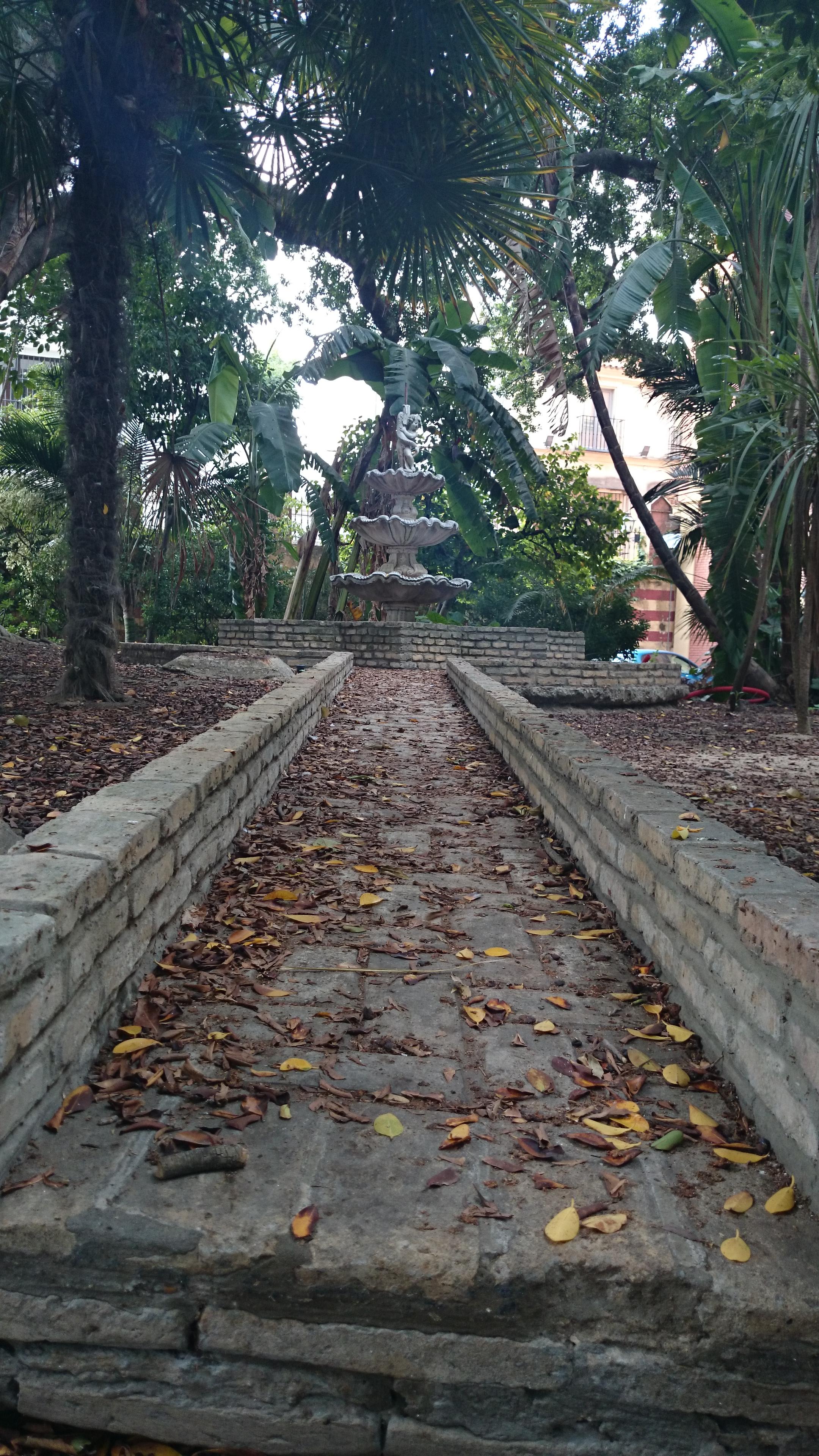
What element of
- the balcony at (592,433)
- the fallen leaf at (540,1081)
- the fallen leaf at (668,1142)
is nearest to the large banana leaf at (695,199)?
the fallen leaf at (540,1081)

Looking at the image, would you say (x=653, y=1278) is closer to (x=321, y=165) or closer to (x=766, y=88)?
(x=321, y=165)

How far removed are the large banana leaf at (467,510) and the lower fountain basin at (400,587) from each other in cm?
129

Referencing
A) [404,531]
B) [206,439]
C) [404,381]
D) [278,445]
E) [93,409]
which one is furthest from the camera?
[404,531]

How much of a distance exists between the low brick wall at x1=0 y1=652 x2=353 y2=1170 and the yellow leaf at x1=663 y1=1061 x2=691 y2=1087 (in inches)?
54.8

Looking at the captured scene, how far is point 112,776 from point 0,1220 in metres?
2.82

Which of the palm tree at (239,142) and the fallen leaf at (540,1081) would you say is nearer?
the fallen leaf at (540,1081)

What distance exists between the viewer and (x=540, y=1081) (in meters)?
2.38

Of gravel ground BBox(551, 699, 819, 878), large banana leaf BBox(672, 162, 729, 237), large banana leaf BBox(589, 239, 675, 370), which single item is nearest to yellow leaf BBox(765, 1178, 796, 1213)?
gravel ground BBox(551, 699, 819, 878)

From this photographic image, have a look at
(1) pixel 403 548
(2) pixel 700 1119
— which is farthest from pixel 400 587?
(2) pixel 700 1119

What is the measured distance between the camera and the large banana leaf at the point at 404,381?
51.8ft

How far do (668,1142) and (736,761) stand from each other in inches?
195

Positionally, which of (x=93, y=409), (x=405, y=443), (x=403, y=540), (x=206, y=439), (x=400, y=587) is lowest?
(x=400, y=587)

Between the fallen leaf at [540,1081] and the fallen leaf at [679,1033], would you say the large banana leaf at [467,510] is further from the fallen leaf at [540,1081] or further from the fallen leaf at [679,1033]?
the fallen leaf at [540,1081]

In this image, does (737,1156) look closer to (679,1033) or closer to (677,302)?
(679,1033)
